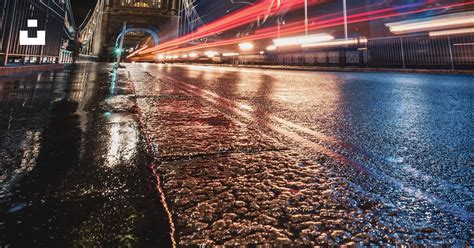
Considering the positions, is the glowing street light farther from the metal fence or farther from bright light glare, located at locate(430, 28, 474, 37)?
bright light glare, located at locate(430, 28, 474, 37)

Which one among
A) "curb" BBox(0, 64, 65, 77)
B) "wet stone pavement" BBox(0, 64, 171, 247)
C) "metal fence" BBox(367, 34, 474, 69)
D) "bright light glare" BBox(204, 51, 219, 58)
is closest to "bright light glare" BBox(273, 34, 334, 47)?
"metal fence" BBox(367, 34, 474, 69)

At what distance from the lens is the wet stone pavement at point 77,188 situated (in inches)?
22.6

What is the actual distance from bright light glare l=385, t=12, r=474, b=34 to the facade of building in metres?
11.0

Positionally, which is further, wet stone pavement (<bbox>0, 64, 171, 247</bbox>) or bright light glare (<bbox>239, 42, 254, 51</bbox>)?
bright light glare (<bbox>239, 42, 254, 51</bbox>)

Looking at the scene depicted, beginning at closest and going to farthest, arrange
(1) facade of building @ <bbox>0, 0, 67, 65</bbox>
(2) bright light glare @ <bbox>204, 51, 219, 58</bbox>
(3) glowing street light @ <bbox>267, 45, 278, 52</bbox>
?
(1) facade of building @ <bbox>0, 0, 67, 65</bbox>, (3) glowing street light @ <bbox>267, 45, 278, 52</bbox>, (2) bright light glare @ <bbox>204, 51, 219, 58</bbox>

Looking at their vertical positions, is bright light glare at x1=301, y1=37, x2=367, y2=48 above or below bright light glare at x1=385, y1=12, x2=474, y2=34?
below

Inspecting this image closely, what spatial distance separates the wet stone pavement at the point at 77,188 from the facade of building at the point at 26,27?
14.8 ft

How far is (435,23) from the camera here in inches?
330

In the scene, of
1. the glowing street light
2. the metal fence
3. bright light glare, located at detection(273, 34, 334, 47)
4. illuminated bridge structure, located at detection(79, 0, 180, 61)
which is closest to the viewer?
the metal fence

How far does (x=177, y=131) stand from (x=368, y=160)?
3.30 ft

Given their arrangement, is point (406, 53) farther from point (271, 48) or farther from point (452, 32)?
point (271, 48)

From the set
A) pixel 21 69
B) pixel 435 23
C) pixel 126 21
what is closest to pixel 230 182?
pixel 21 69

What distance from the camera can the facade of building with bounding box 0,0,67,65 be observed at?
15.5 feet

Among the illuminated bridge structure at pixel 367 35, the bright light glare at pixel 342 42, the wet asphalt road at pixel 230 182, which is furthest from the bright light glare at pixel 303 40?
the wet asphalt road at pixel 230 182
